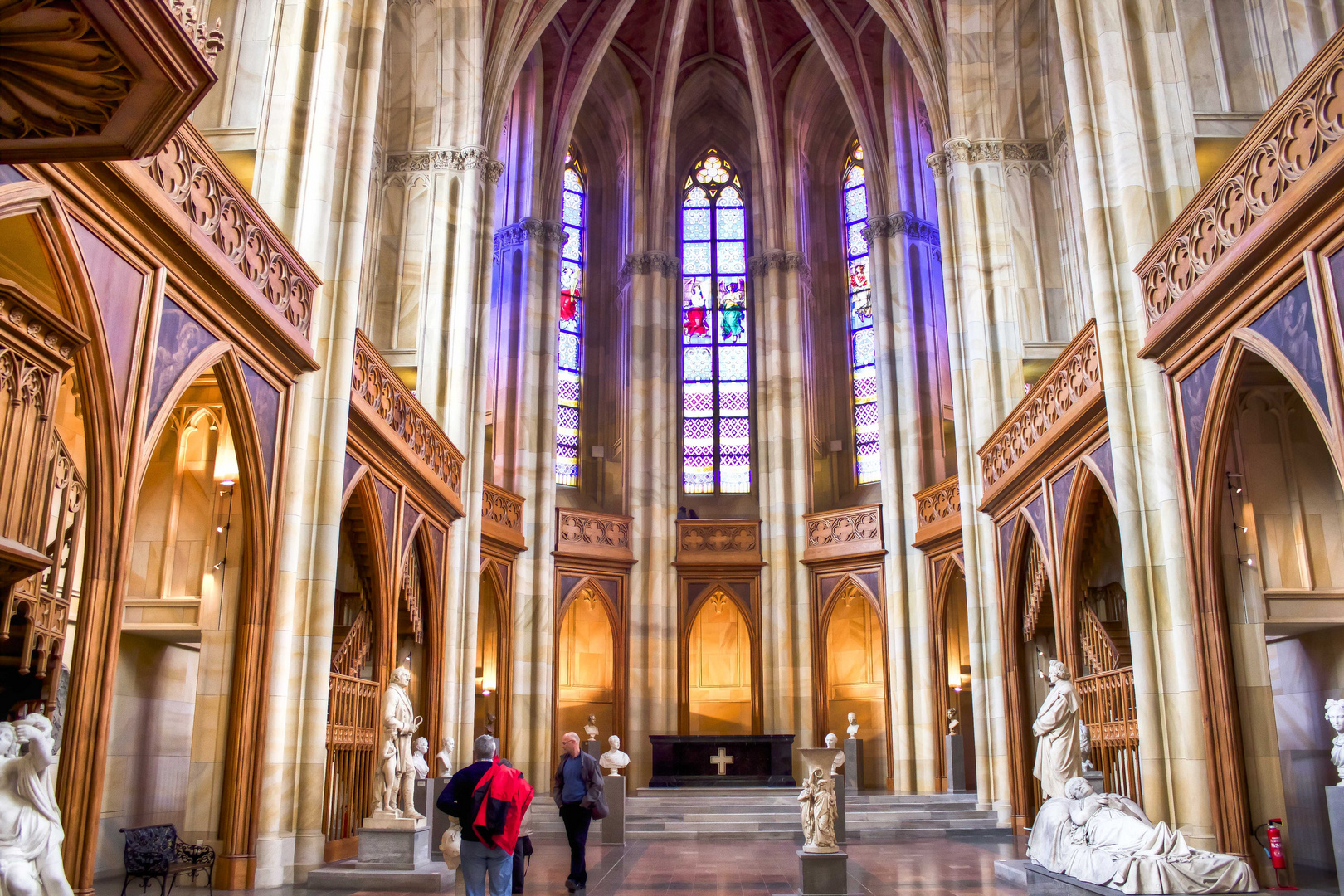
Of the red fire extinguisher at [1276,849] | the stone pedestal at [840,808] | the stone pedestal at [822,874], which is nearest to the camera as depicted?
the red fire extinguisher at [1276,849]

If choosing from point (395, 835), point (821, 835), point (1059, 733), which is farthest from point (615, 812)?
point (1059, 733)

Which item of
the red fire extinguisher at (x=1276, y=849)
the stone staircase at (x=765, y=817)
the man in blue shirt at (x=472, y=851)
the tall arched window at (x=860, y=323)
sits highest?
the tall arched window at (x=860, y=323)

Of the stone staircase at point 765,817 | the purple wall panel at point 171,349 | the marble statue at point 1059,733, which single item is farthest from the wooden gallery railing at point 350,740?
the marble statue at point 1059,733

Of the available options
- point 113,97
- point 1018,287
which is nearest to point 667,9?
point 1018,287

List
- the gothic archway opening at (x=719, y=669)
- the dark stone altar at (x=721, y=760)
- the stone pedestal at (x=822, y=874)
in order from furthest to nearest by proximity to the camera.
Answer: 1. the gothic archway opening at (x=719, y=669)
2. the dark stone altar at (x=721, y=760)
3. the stone pedestal at (x=822, y=874)

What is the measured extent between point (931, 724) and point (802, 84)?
13.9 m

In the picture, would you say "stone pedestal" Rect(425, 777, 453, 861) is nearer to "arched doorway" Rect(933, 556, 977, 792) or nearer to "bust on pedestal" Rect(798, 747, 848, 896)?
"bust on pedestal" Rect(798, 747, 848, 896)

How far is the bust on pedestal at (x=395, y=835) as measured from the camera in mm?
9523

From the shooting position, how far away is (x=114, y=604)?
7164mm

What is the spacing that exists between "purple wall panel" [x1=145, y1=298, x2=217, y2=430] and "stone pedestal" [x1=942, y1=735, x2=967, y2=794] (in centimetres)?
1422

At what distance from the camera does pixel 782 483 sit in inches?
879

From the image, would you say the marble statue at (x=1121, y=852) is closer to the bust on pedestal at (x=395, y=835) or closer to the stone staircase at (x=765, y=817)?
the bust on pedestal at (x=395, y=835)

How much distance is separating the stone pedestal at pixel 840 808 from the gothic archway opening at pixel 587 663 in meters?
10.6

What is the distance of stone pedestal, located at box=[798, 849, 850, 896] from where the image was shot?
905 cm
